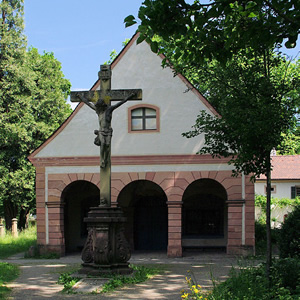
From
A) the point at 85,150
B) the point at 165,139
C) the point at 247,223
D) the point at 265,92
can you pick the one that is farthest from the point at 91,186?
the point at 265,92

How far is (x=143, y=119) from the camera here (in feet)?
61.7

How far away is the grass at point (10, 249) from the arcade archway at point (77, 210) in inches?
86.9

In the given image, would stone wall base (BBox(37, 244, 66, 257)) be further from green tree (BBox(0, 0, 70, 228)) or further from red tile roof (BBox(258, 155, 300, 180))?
red tile roof (BBox(258, 155, 300, 180))

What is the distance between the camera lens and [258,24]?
267 inches

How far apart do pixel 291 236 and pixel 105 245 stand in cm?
448

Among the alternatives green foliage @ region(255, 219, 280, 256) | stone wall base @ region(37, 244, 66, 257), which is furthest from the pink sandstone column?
stone wall base @ region(37, 244, 66, 257)

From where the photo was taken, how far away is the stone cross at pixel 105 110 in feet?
37.1

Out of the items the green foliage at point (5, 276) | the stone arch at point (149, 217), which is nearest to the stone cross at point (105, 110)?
the green foliage at point (5, 276)

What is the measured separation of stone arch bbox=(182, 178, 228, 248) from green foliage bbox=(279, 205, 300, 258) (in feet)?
29.9

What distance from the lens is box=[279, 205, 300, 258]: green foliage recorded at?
11.4 metres

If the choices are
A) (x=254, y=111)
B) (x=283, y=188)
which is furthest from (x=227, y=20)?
(x=283, y=188)

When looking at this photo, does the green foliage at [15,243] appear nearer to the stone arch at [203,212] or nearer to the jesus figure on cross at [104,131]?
the stone arch at [203,212]

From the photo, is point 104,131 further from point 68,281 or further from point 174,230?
point 174,230

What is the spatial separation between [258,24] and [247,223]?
1229 cm
